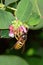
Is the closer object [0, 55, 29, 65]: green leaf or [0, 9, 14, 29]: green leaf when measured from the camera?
[0, 9, 14, 29]: green leaf

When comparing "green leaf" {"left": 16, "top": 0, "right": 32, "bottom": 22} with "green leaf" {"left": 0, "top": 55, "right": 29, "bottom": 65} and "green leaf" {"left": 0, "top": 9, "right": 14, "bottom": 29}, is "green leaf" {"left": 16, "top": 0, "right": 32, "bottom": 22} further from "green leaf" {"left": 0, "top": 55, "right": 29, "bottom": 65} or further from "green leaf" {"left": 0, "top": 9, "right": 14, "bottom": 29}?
"green leaf" {"left": 0, "top": 55, "right": 29, "bottom": 65}

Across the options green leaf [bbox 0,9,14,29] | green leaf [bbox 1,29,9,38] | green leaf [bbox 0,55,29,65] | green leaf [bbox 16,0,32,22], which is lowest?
green leaf [bbox 0,55,29,65]

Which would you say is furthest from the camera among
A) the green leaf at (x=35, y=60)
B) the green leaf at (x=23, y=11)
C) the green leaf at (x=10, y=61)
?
the green leaf at (x=35, y=60)

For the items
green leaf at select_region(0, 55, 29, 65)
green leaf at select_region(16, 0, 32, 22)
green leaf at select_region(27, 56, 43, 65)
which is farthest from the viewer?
green leaf at select_region(27, 56, 43, 65)

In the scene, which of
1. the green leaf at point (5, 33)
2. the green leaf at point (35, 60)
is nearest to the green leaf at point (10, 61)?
the green leaf at point (35, 60)

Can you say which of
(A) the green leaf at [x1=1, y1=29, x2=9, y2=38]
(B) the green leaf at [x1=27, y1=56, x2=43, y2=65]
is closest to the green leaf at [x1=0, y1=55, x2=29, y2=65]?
(B) the green leaf at [x1=27, y1=56, x2=43, y2=65]

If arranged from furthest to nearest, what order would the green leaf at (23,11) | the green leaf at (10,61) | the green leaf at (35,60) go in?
the green leaf at (35,60)
the green leaf at (10,61)
the green leaf at (23,11)

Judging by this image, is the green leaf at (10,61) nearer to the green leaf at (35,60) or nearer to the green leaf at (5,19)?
the green leaf at (35,60)

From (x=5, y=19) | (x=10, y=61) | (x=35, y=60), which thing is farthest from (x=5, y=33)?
(x=35, y=60)

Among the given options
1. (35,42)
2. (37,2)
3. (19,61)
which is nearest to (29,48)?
(35,42)
